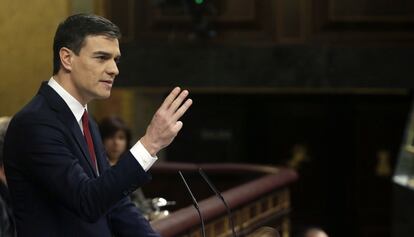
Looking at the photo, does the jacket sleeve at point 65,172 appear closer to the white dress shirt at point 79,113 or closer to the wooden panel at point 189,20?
the white dress shirt at point 79,113

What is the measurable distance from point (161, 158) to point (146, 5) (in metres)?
1.64

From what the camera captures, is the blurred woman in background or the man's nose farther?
the blurred woman in background

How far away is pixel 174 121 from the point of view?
219 centimetres

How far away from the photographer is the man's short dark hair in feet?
7.55

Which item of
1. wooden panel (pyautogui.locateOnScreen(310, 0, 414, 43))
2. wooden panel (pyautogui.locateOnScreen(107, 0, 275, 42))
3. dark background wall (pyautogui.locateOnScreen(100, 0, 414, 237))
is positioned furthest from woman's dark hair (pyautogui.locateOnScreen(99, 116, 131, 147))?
wooden panel (pyautogui.locateOnScreen(310, 0, 414, 43))

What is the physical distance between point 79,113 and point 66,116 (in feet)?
0.19

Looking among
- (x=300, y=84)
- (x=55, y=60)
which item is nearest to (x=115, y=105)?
(x=300, y=84)

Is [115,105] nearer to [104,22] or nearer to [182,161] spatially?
[182,161]

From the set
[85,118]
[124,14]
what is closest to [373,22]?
[124,14]

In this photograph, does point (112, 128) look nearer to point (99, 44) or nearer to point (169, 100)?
point (99, 44)

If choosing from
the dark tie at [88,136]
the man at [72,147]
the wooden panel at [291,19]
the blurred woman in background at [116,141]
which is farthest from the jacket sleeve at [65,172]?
the wooden panel at [291,19]

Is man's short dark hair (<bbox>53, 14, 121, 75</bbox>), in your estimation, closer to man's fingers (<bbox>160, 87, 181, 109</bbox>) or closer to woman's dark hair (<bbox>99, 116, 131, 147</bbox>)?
man's fingers (<bbox>160, 87, 181, 109</bbox>)

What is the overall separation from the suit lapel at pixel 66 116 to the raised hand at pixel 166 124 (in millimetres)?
168

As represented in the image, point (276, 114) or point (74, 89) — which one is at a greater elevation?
point (74, 89)
